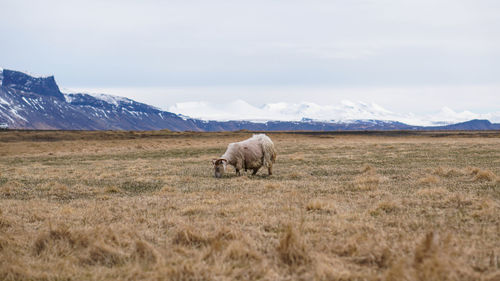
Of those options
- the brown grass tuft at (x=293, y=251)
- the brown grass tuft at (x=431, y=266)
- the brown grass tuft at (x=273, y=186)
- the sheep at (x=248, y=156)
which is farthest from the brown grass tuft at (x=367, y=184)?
the brown grass tuft at (x=431, y=266)

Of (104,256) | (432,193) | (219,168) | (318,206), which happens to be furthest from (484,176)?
(104,256)

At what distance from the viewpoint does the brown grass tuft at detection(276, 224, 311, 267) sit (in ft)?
22.4

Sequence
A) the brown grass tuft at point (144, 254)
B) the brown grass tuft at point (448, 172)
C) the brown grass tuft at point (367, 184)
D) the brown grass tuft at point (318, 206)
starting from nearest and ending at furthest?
the brown grass tuft at point (144, 254)
the brown grass tuft at point (318, 206)
the brown grass tuft at point (367, 184)
the brown grass tuft at point (448, 172)

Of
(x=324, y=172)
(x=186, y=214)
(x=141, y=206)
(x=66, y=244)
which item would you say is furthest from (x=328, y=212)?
(x=324, y=172)

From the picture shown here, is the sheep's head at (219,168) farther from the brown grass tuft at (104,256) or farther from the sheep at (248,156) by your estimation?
the brown grass tuft at (104,256)

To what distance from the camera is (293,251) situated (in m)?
6.95

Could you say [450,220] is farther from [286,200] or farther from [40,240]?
[40,240]

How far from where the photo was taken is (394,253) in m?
6.80

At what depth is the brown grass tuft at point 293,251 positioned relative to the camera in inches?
269

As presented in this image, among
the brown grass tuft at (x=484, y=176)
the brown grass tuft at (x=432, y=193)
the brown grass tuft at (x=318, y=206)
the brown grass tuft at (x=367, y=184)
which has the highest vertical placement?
the brown grass tuft at (x=484, y=176)

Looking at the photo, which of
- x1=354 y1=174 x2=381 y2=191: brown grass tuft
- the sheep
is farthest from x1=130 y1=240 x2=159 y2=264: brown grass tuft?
the sheep

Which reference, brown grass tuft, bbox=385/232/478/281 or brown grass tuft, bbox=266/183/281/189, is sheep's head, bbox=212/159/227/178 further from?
brown grass tuft, bbox=385/232/478/281

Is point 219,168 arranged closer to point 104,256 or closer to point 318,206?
point 318,206

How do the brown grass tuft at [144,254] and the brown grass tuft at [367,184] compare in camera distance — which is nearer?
the brown grass tuft at [144,254]
